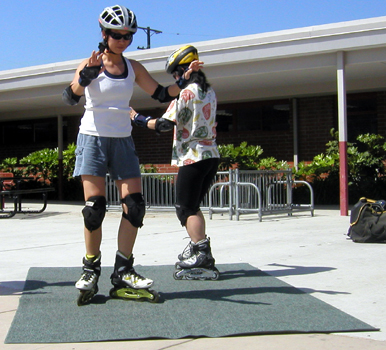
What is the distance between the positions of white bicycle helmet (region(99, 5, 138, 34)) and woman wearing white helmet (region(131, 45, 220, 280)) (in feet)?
2.26

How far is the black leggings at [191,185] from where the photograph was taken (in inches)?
193

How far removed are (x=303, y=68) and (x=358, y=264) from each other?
6.71m

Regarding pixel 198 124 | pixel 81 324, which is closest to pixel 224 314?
pixel 81 324

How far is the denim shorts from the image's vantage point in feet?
13.8

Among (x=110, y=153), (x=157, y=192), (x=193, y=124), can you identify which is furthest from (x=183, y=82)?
(x=157, y=192)

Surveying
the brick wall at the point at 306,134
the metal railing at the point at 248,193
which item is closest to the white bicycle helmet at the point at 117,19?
the metal railing at the point at 248,193

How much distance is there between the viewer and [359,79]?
14.5m

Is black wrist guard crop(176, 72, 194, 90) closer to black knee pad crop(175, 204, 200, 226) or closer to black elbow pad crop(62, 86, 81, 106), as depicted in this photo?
black elbow pad crop(62, 86, 81, 106)

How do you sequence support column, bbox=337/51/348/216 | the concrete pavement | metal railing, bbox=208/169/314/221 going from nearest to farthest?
the concrete pavement → metal railing, bbox=208/169/314/221 → support column, bbox=337/51/348/216

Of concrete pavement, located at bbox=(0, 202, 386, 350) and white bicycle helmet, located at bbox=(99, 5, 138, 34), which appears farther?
white bicycle helmet, located at bbox=(99, 5, 138, 34)

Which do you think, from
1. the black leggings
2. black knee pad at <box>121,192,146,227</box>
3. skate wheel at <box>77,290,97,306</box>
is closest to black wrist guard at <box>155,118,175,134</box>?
the black leggings

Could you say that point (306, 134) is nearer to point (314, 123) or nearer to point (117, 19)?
point (314, 123)

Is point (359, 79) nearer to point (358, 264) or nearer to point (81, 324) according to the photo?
point (358, 264)

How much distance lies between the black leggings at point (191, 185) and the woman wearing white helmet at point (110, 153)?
0.68 m
